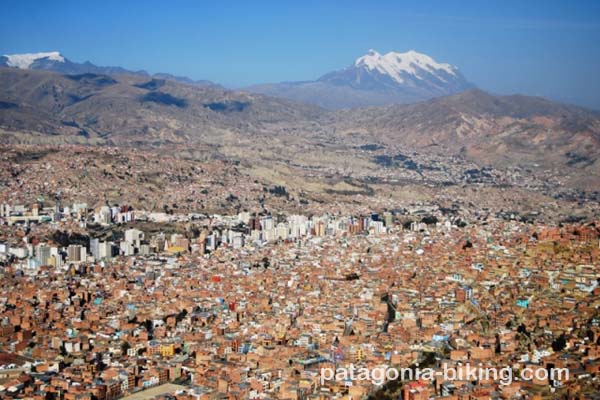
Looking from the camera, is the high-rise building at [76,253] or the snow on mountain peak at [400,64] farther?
the snow on mountain peak at [400,64]

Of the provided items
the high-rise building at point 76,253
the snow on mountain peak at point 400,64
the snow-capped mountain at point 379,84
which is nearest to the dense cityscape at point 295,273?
the high-rise building at point 76,253

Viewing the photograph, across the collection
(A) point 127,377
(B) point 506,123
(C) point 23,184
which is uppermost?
(B) point 506,123

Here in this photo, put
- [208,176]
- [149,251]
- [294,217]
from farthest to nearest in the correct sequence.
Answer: [208,176] → [294,217] → [149,251]

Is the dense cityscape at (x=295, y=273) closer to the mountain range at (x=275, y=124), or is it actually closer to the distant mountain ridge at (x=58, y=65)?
the mountain range at (x=275, y=124)

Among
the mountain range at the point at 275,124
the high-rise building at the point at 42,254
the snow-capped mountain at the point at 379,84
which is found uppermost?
the snow-capped mountain at the point at 379,84

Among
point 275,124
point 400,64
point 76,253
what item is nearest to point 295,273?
point 76,253

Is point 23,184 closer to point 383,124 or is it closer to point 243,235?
point 243,235

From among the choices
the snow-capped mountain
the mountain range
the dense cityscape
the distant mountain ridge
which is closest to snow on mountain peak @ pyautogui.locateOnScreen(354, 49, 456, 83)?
the snow-capped mountain

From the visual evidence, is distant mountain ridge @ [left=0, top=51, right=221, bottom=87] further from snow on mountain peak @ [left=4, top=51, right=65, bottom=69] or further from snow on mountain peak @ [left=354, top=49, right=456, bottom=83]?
snow on mountain peak @ [left=354, top=49, right=456, bottom=83]

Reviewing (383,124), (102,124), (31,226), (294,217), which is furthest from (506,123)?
(31,226)
